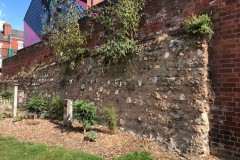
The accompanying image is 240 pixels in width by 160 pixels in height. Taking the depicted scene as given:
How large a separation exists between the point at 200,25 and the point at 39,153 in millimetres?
3989

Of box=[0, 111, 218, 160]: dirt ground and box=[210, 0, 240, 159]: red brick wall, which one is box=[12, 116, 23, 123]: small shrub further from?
box=[210, 0, 240, 159]: red brick wall

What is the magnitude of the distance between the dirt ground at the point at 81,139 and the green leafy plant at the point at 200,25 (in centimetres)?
237

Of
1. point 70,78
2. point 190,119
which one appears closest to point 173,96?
point 190,119

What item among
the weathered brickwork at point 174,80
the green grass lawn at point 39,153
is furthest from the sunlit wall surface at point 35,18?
the green grass lawn at point 39,153

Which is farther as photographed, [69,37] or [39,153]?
[69,37]

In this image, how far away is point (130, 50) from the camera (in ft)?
23.2

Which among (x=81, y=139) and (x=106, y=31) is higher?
(x=106, y=31)

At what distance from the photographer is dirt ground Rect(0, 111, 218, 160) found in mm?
5853

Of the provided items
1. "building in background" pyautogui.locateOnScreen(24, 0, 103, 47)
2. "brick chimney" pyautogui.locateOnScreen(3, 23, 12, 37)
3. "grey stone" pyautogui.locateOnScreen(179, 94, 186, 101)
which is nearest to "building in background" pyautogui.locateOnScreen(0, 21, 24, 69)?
"brick chimney" pyautogui.locateOnScreen(3, 23, 12, 37)

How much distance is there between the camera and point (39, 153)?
5836mm

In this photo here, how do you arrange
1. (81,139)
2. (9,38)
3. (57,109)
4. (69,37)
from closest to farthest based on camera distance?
(81,139) < (57,109) < (69,37) < (9,38)

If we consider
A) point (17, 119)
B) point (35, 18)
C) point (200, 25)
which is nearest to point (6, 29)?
point (35, 18)

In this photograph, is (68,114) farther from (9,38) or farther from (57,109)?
(9,38)

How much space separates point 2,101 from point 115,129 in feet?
27.3
